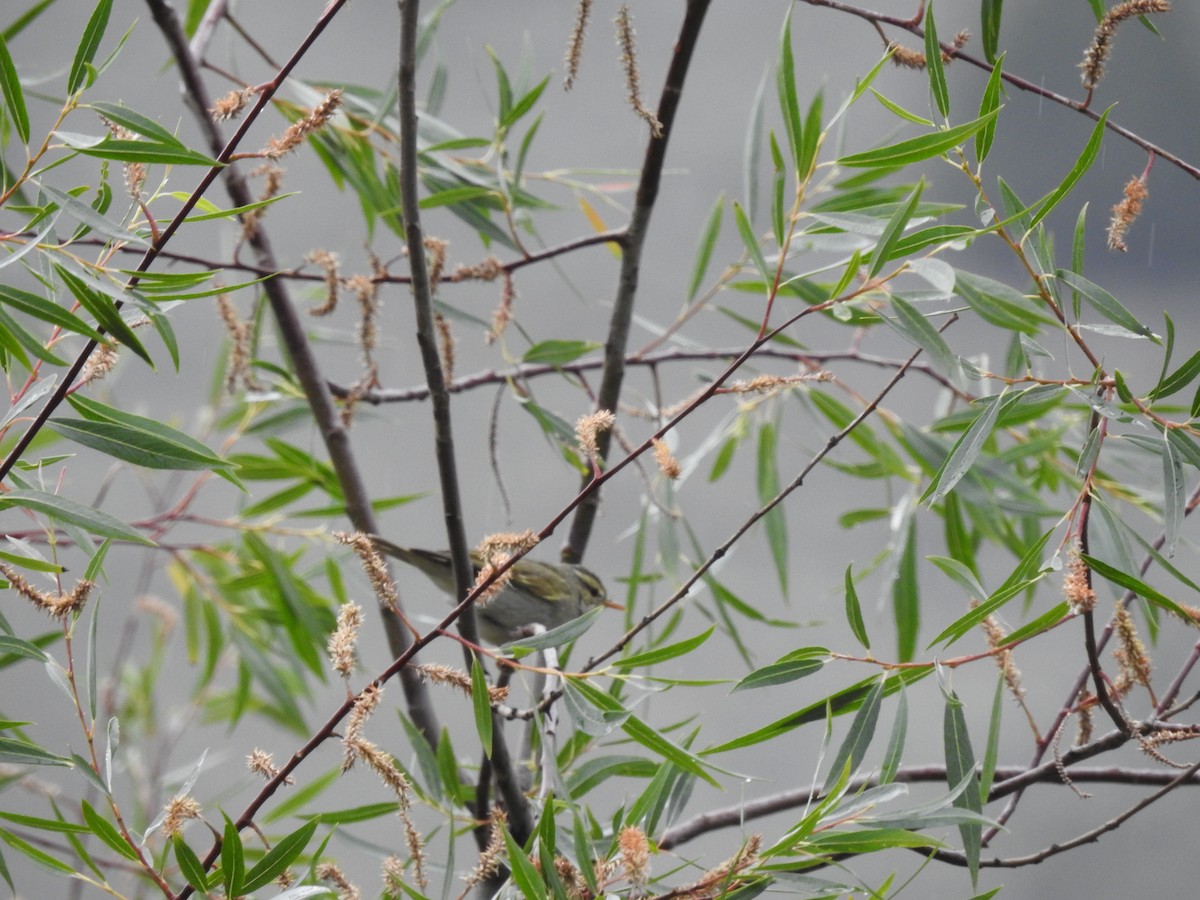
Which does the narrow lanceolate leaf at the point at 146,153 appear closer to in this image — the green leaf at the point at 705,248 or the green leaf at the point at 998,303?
the green leaf at the point at 998,303

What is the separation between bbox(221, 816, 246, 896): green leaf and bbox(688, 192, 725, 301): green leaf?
3.17ft

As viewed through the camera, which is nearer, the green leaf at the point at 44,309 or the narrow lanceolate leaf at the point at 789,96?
the green leaf at the point at 44,309

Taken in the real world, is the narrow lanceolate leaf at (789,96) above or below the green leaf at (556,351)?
above

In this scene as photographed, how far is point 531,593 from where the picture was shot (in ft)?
6.38

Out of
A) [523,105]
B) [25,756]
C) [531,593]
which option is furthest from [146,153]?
[531,593]

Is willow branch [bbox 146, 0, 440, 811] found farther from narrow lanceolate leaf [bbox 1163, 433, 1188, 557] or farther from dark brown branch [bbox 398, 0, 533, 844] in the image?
narrow lanceolate leaf [bbox 1163, 433, 1188, 557]

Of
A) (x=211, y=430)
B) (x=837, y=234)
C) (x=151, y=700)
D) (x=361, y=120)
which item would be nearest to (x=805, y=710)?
(x=837, y=234)

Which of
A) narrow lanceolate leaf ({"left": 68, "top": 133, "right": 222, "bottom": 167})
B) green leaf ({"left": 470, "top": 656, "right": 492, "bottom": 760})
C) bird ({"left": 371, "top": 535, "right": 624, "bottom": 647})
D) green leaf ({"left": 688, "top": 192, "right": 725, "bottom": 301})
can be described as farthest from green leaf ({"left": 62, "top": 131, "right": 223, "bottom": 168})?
bird ({"left": 371, "top": 535, "right": 624, "bottom": 647})

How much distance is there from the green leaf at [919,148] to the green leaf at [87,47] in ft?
1.48

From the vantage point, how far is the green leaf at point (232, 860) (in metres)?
0.62

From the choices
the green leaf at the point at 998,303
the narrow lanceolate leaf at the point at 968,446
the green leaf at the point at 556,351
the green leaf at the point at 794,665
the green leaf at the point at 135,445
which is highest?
the green leaf at the point at 556,351

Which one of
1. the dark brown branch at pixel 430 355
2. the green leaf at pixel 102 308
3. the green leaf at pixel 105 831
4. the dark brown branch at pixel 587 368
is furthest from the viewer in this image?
the dark brown branch at pixel 587 368

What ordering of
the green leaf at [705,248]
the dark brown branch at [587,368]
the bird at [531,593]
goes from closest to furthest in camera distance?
the dark brown branch at [587,368] → the green leaf at [705,248] → the bird at [531,593]

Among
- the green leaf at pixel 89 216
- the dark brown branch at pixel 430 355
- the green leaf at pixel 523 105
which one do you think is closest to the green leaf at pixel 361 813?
the dark brown branch at pixel 430 355
